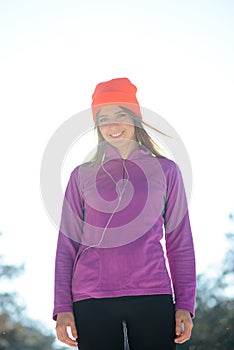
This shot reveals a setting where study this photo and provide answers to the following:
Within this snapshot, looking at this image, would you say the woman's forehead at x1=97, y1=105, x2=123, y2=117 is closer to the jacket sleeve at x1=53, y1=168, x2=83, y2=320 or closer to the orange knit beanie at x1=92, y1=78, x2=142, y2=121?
the orange knit beanie at x1=92, y1=78, x2=142, y2=121

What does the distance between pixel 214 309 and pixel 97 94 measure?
21227mm

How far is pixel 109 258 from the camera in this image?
112 inches

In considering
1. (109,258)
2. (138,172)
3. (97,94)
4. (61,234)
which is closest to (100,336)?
(109,258)

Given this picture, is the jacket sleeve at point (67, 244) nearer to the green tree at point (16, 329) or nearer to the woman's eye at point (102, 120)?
the woman's eye at point (102, 120)

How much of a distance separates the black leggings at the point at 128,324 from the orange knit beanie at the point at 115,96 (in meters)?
0.94

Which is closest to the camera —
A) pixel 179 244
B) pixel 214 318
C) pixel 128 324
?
pixel 128 324

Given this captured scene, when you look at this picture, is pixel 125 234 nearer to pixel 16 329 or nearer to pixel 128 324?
pixel 128 324

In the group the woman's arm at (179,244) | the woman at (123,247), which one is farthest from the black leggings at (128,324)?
the woman's arm at (179,244)

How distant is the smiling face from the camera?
317cm

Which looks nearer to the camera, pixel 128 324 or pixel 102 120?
pixel 128 324

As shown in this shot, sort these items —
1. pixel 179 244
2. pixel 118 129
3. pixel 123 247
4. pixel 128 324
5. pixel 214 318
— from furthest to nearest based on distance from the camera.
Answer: pixel 214 318 → pixel 118 129 → pixel 179 244 → pixel 123 247 → pixel 128 324

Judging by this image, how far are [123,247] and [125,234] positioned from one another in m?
0.06

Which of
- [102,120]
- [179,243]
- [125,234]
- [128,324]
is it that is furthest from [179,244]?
[102,120]

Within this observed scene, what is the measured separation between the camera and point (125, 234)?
287 centimetres
